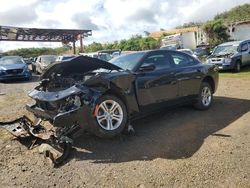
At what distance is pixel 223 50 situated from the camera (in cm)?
1884

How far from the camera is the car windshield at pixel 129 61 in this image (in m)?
6.52

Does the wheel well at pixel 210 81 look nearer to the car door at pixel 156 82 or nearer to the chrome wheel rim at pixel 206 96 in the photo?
the chrome wheel rim at pixel 206 96

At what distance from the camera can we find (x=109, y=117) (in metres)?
5.55

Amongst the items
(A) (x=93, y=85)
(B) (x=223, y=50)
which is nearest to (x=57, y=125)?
(A) (x=93, y=85)

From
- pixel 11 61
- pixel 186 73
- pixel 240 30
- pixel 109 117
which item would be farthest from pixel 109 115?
pixel 240 30

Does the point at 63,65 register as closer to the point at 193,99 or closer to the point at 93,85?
the point at 93,85

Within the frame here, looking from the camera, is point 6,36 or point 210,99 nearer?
point 210,99

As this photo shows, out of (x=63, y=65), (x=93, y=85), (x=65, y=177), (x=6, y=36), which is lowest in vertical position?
(x=65, y=177)

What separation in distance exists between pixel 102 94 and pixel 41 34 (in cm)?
4389

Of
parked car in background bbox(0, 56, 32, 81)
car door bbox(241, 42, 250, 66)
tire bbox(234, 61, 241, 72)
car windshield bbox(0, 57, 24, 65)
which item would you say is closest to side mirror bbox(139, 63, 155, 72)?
tire bbox(234, 61, 241, 72)

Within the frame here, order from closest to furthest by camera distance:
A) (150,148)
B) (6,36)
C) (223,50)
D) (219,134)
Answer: (150,148) < (219,134) < (223,50) < (6,36)

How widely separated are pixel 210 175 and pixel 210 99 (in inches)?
164

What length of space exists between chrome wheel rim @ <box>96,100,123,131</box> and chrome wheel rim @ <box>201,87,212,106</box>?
2.97 metres

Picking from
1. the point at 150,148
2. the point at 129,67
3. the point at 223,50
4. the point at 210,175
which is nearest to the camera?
the point at 210,175
